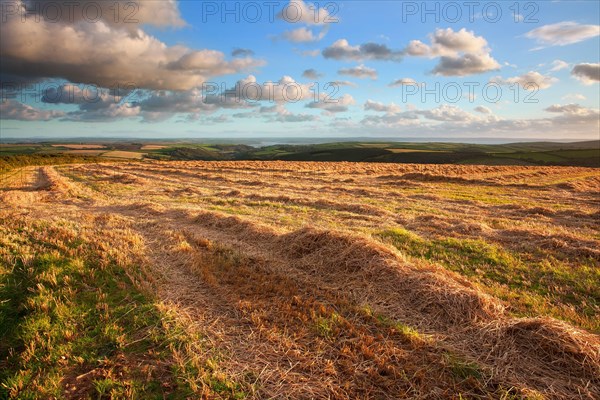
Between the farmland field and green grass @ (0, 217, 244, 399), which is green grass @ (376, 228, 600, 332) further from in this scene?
green grass @ (0, 217, 244, 399)

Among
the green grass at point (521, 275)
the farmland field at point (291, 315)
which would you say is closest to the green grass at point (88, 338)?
the farmland field at point (291, 315)

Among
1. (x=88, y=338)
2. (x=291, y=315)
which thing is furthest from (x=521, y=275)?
(x=88, y=338)

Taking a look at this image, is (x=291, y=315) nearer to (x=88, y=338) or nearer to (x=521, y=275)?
(x=88, y=338)

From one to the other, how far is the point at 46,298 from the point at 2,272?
2.35 metres

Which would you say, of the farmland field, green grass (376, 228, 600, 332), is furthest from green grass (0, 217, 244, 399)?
green grass (376, 228, 600, 332)

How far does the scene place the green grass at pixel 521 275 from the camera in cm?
755

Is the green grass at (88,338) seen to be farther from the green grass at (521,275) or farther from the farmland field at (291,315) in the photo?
the green grass at (521,275)

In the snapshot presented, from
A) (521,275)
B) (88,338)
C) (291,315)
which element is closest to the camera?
(88,338)

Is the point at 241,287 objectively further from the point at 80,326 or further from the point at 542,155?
the point at 542,155

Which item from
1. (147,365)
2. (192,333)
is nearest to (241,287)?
(192,333)

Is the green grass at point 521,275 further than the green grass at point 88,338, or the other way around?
the green grass at point 521,275

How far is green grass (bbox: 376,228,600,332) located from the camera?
24.8 ft

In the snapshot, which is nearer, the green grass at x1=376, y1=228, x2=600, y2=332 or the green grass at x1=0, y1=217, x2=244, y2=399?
the green grass at x1=0, y1=217, x2=244, y2=399

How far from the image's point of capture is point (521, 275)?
380 inches
